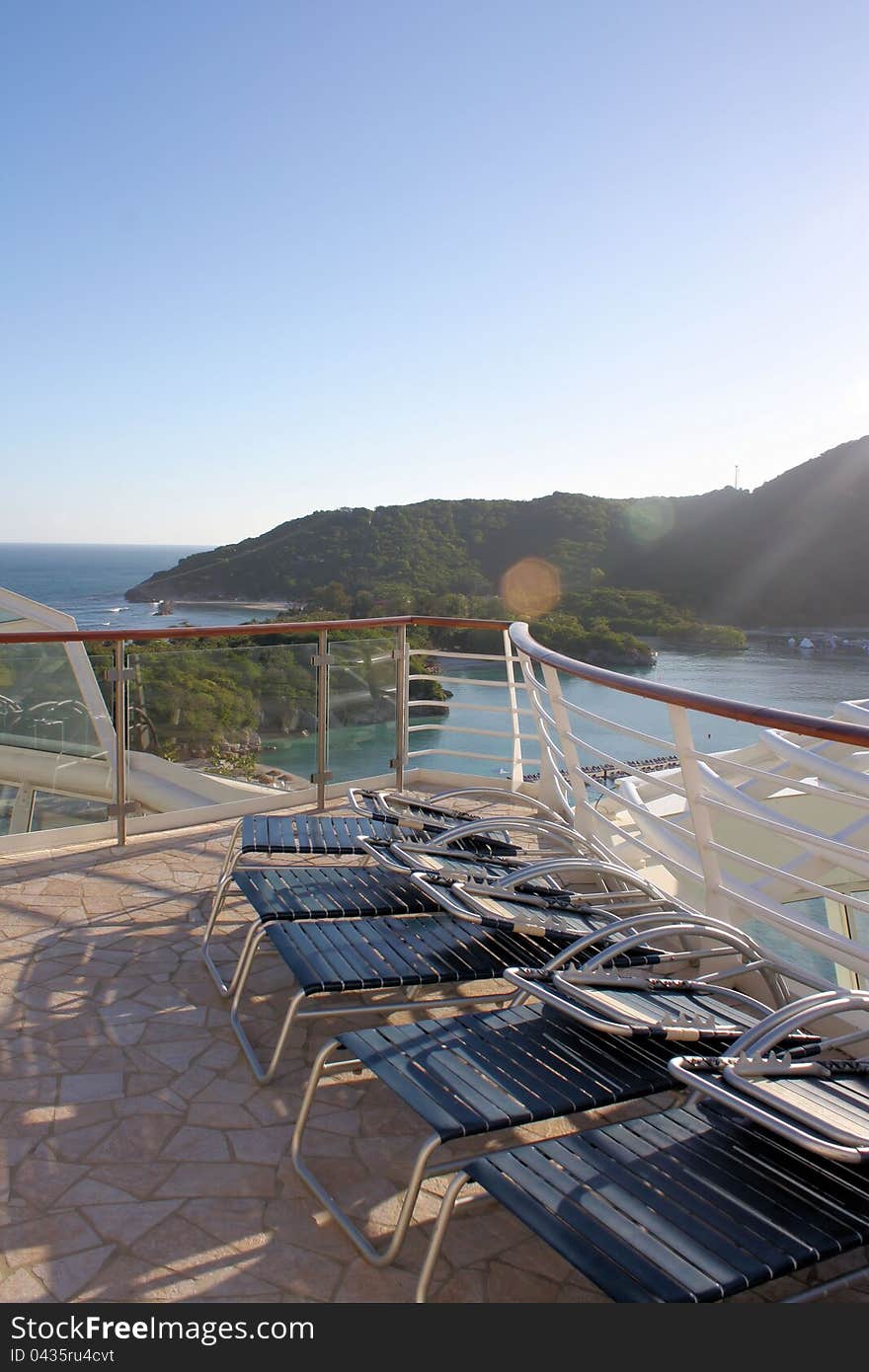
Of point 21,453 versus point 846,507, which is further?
point 21,453

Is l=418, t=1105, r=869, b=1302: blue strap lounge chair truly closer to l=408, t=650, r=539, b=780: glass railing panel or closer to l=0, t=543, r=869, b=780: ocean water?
l=0, t=543, r=869, b=780: ocean water

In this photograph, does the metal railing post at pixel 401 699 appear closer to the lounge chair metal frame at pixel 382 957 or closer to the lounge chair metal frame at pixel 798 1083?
the lounge chair metal frame at pixel 382 957

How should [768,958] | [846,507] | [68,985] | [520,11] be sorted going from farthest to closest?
1. [846,507]
2. [520,11]
3. [68,985]
4. [768,958]

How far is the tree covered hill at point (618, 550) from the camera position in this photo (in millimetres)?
18625

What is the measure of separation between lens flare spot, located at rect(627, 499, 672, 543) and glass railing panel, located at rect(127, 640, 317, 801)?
1773 centimetres

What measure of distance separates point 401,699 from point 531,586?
14.6m

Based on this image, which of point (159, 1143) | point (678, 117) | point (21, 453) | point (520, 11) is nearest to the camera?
point (159, 1143)

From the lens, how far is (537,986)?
2.13 meters

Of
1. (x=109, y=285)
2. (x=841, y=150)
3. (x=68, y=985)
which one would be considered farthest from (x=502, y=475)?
(x=68, y=985)

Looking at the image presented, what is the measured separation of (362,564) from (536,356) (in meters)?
6.32

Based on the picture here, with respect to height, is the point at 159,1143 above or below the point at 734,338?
below

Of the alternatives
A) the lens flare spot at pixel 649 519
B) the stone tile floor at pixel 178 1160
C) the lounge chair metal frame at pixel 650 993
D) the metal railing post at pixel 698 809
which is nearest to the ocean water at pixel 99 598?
the lens flare spot at pixel 649 519

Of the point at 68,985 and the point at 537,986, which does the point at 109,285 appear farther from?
the point at 537,986

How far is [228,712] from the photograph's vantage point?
535cm
